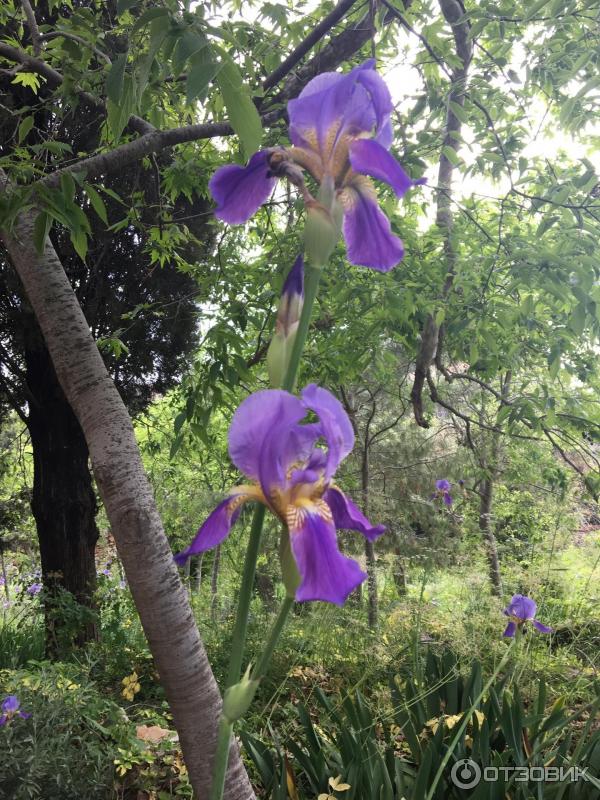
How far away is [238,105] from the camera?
108 cm

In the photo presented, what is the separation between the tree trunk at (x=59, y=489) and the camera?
429cm

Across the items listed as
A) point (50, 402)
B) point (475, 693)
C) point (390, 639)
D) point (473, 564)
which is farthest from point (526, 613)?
point (50, 402)

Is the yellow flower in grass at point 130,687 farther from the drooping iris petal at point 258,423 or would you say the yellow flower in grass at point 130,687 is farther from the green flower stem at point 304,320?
the green flower stem at point 304,320

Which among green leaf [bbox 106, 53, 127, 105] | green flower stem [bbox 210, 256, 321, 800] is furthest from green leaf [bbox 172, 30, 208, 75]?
green flower stem [bbox 210, 256, 321, 800]

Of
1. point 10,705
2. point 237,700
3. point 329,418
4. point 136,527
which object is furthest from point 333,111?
point 10,705

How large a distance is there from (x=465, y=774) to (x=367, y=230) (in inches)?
69.8

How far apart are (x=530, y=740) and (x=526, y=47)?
2.58 meters

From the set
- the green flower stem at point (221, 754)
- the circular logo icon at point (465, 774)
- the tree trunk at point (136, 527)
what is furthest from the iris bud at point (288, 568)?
the circular logo icon at point (465, 774)

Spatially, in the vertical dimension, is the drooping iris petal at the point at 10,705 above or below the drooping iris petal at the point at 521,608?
below

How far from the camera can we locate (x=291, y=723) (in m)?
2.62

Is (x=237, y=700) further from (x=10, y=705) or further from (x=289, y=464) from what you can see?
(x=10, y=705)

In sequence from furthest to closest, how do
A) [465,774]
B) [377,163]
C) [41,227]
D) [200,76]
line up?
[465,774], [41,227], [200,76], [377,163]

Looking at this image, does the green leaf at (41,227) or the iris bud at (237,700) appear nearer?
the iris bud at (237,700)

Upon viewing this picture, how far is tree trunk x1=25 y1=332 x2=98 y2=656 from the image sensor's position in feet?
14.1
